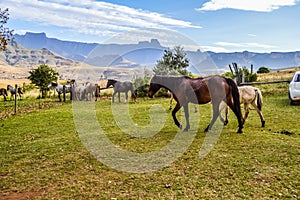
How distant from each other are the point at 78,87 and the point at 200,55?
11122 mm

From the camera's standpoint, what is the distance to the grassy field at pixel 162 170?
149 inches

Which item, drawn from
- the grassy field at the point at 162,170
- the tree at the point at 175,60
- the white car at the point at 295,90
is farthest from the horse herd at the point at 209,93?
the tree at the point at 175,60

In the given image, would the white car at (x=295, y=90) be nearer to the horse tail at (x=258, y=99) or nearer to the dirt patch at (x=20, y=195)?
the horse tail at (x=258, y=99)

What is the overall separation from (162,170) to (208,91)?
10.9 feet

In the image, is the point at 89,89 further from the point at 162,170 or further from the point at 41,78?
the point at 162,170

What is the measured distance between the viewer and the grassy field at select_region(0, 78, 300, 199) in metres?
3.79

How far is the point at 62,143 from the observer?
672 centimetres

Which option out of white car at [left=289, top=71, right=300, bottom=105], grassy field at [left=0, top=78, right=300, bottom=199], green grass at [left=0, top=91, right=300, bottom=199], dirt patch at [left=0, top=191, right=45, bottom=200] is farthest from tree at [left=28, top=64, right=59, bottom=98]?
dirt patch at [left=0, top=191, right=45, bottom=200]

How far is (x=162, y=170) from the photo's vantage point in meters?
4.63

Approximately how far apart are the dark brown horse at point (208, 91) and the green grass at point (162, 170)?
2.60 ft

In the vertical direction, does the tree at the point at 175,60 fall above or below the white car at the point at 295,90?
→ above

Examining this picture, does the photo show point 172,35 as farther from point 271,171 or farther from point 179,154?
point 271,171

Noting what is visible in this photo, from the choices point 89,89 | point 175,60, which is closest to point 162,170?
point 89,89

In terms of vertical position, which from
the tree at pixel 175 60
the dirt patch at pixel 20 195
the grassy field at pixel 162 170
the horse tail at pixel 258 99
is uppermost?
the tree at pixel 175 60
